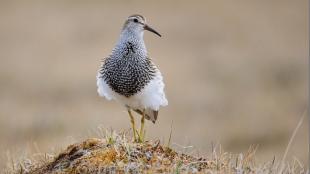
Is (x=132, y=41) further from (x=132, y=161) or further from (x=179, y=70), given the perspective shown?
(x=179, y=70)

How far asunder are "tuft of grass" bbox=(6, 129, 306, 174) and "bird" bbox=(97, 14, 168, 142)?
1.04 m

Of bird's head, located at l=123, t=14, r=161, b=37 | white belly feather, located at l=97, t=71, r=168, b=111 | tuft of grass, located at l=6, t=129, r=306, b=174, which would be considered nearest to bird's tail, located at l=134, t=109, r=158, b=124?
→ white belly feather, located at l=97, t=71, r=168, b=111

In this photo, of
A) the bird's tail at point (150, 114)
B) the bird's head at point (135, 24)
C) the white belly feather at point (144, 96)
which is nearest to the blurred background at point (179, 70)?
the bird's tail at point (150, 114)

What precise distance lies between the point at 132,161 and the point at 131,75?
1.72 metres

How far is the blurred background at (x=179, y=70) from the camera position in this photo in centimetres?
1916

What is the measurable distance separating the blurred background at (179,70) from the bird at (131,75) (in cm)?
402

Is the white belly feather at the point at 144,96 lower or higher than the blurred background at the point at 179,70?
higher

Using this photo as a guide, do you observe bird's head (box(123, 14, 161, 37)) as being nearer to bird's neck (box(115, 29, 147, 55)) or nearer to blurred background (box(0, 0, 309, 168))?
bird's neck (box(115, 29, 147, 55))

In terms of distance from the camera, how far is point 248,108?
69.8 ft

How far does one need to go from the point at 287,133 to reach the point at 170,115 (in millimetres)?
2414

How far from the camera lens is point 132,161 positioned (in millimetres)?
9125

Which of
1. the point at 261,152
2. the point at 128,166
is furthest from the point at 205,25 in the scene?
the point at 128,166

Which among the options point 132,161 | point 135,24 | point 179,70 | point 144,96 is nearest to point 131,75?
point 144,96

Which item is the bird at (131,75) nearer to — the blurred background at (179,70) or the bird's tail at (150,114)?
the bird's tail at (150,114)
